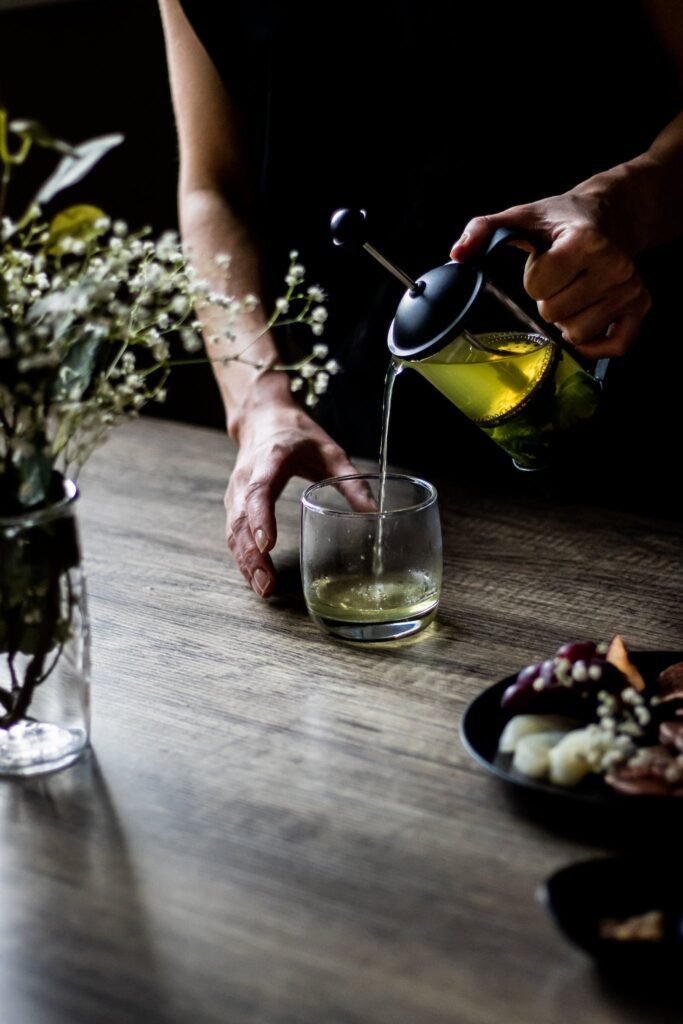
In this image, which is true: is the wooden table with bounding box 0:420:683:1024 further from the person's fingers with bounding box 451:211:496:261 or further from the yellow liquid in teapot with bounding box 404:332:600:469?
the person's fingers with bounding box 451:211:496:261

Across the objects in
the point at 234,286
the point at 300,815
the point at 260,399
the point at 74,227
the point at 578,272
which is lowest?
the point at 300,815

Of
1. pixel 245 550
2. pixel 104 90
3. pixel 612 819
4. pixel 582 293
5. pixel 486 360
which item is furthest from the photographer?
pixel 104 90

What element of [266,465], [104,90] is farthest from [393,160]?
[104,90]

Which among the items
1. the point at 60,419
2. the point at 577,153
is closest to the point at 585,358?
the point at 577,153

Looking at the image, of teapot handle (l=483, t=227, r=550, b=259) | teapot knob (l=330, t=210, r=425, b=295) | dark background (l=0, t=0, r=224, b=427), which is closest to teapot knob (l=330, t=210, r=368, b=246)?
teapot knob (l=330, t=210, r=425, b=295)

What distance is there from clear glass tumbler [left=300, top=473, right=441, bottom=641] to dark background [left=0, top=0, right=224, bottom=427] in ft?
6.67

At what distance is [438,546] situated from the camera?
4.24ft

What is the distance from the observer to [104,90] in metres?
3.10

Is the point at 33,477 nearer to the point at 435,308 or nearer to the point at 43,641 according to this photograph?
the point at 43,641

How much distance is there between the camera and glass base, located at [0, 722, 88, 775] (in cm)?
106

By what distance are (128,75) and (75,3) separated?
21 centimetres

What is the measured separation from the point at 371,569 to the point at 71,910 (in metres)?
0.53

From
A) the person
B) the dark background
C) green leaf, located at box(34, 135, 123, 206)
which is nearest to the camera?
green leaf, located at box(34, 135, 123, 206)

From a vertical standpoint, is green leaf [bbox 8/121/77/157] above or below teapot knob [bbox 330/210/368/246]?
above
